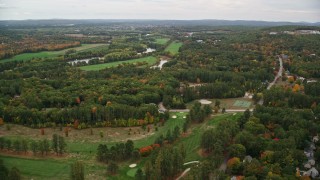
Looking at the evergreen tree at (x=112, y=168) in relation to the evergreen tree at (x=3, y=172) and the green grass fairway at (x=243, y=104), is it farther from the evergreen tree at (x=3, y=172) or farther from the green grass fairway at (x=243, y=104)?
the green grass fairway at (x=243, y=104)

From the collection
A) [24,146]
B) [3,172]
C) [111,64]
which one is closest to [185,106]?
[24,146]

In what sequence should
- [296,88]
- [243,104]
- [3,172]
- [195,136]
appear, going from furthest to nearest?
[296,88], [243,104], [195,136], [3,172]

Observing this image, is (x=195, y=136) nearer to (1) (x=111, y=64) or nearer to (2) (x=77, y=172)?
(2) (x=77, y=172)

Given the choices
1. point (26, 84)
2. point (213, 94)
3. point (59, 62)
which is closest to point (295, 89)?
point (213, 94)

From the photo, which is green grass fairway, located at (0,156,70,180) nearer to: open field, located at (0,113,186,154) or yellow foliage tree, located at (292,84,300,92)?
open field, located at (0,113,186,154)

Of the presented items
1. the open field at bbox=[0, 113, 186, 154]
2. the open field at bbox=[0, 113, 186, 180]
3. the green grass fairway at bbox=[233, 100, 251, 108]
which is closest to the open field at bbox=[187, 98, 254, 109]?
the green grass fairway at bbox=[233, 100, 251, 108]

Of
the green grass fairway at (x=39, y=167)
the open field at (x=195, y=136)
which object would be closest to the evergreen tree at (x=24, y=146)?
the green grass fairway at (x=39, y=167)
